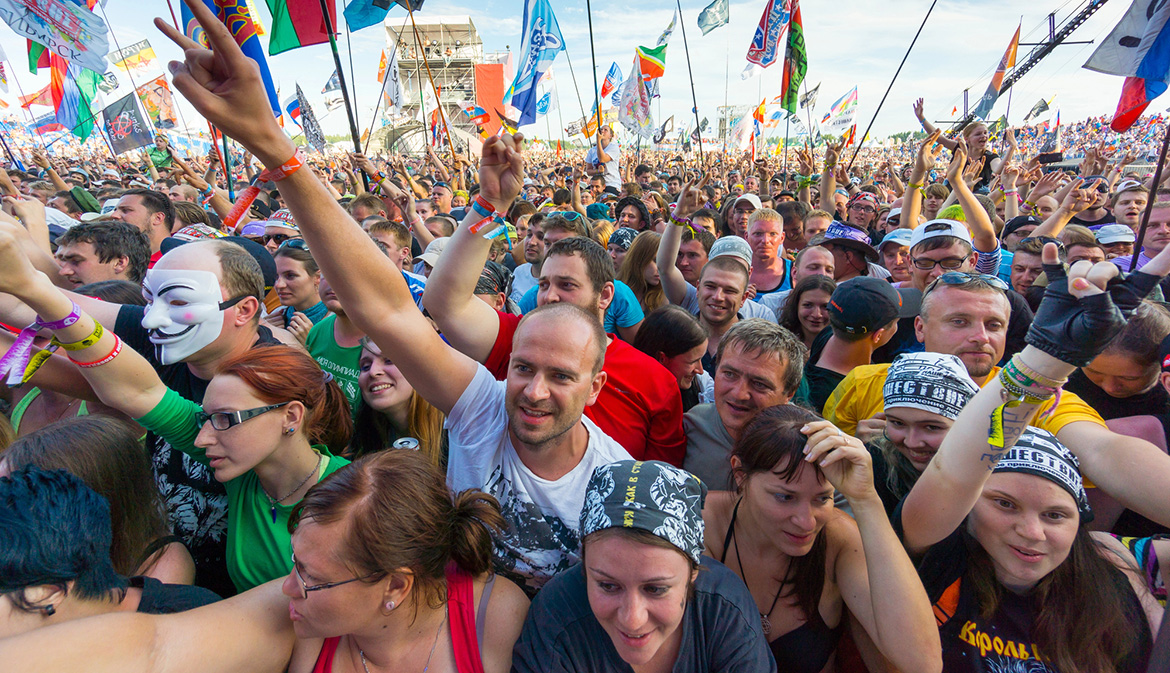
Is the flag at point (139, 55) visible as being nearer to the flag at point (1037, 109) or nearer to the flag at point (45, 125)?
the flag at point (45, 125)

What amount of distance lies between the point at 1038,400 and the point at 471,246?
74.1 inches

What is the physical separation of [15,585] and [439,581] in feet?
3.27

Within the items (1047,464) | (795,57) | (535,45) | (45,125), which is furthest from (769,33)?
(45,125)

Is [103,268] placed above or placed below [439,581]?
above

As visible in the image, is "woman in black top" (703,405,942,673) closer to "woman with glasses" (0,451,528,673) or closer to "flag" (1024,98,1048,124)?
"woman with glasses" (0,451,528,673)

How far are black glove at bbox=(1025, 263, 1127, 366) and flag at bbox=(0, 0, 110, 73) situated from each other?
9632 millimetres

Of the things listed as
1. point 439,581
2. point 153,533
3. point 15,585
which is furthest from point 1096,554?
point 153,533

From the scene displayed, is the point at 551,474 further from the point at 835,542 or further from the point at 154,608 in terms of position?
the point at 154,608

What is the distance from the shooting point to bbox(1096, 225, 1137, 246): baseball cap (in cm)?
508

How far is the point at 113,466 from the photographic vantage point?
1.91 m

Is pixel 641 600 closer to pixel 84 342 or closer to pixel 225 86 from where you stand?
pixel 225 86

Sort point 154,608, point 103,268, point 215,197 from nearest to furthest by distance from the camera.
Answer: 1. point 154,608
2. point 103,268
3. point 215,197

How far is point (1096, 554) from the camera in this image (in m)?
1.80

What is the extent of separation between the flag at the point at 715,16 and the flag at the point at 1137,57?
356 inches
